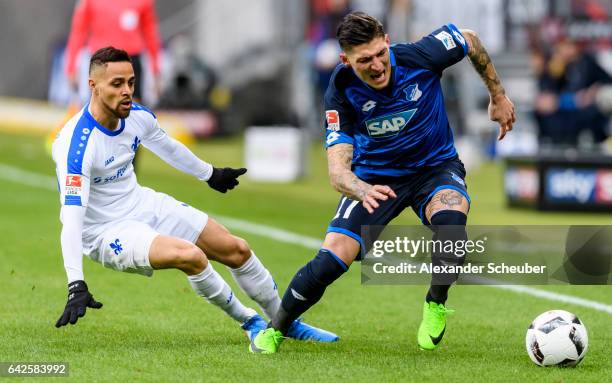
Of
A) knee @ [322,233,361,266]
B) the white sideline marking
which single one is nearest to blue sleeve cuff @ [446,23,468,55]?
knee @ [322,233,361,266]

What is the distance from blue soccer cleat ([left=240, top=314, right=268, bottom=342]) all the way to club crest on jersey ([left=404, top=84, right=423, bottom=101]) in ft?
5.07

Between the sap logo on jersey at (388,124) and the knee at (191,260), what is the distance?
122 centimetres

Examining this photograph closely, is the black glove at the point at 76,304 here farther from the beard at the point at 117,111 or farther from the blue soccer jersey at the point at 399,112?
the blue soccer jersey at the point at 399,112

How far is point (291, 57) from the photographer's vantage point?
2700cm

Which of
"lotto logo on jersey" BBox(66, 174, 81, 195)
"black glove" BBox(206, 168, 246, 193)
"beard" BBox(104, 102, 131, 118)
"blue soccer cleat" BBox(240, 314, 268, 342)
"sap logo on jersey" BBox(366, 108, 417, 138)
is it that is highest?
"beard" BBox(104, 102, 131, 118)

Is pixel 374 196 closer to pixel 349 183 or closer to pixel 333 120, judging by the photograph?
pixel 349 183

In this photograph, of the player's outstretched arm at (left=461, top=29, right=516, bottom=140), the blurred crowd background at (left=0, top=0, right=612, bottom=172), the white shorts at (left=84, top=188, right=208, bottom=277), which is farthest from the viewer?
the blurred crowd background at (left=0, top=0, right=612, bottom=172)

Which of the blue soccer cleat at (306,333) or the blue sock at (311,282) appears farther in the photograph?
the blue soccer cleat at (306,333)

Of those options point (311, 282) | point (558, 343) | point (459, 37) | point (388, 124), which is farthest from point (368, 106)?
point (558, 343)

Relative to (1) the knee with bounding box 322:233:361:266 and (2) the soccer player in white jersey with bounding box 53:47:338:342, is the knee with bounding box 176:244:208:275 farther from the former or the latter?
(1) the knee with bounding box 322:233:361:266

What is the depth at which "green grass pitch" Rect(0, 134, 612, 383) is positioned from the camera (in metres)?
6.93

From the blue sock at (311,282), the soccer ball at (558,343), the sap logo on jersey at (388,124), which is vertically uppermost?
the sap logo on jersey at (388,124)

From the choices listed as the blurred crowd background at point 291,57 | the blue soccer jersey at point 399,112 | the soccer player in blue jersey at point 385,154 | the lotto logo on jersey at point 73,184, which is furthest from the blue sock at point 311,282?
the blurred crowd background at point 291,57

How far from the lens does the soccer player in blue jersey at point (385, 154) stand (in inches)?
295
